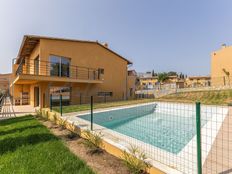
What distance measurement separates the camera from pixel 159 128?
774cm

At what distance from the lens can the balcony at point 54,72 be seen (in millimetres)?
13375

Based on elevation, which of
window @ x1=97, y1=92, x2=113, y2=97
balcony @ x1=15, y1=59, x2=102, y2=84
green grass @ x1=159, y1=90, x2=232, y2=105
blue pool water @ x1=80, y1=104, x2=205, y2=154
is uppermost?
balcony @ x1=15, y1=59, x2=102, y2=84

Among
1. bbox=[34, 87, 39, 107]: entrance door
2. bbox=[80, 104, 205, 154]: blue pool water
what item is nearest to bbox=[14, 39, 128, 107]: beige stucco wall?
bbox=[34, 87, 39, 107]: entrance door

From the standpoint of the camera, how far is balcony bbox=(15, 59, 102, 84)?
1338 cm

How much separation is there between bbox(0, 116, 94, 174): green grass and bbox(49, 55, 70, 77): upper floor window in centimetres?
967

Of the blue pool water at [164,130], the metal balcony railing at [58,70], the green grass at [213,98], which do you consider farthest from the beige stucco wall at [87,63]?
the blue pool water at [164,130]

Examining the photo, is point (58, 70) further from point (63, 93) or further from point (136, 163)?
point (136, 163)

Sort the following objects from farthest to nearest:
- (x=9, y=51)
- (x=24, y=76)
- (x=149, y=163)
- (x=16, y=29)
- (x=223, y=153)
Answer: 1. (x=9, y=51)
2. (x=16, y=29)
3. (x=24, y=76)
4. (x=223, y=153)
5. (x=149, y=163)

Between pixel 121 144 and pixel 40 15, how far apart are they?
53.0 ft

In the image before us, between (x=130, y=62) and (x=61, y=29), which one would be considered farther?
(x=130, y=62)

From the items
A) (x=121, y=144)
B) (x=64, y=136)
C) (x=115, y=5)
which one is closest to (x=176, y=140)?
(x=121, y=144)

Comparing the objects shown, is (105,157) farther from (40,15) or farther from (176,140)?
(40,15)

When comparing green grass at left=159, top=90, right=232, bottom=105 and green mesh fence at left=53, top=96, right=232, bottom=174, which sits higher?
green grass at left=159, top=90, right=232, bottom=105

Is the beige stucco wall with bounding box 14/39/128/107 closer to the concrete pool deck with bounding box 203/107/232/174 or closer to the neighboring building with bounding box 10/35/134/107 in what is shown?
the neighboring building with bounding box 10/35/134/107
